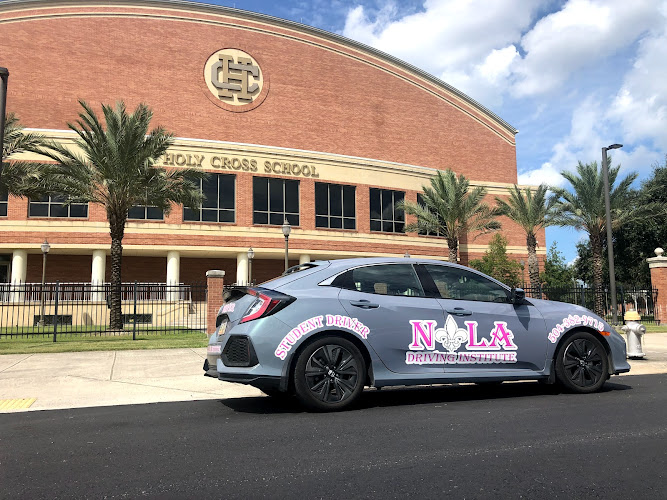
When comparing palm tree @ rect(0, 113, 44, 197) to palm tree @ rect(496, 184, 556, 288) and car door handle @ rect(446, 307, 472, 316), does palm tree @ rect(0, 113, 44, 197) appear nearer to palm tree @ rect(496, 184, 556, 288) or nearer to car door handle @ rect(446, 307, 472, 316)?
car door handle @ rect(446, 307, 472, 316)

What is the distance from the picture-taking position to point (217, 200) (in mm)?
34219

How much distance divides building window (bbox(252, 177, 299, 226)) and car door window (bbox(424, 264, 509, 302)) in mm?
29269

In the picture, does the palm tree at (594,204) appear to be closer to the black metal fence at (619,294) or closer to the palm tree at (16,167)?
the black metal fence at (619,294)

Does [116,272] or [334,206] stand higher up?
[334,206]

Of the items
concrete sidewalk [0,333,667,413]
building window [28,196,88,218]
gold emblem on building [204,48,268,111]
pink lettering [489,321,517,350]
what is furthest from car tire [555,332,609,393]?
gold emblem on building [204,48,268,111]

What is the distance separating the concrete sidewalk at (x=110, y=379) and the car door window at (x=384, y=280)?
81.4 inches

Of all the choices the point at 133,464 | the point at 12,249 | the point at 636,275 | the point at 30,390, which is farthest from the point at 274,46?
the point at 133,464

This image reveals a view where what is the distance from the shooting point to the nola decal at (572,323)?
20.8 feet

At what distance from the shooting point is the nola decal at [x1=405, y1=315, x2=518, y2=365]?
229 inches

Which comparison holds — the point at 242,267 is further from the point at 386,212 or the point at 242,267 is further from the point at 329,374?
the point at 329,374

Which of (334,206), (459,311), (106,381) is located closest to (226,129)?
(334,206)

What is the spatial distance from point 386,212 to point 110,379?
3137cm

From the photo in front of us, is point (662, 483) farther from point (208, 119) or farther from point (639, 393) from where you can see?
point (208, 119)

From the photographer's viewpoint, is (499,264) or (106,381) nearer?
(106,381)
